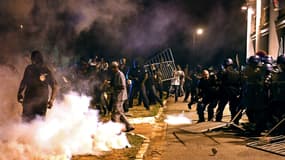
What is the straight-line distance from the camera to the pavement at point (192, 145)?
302 inches

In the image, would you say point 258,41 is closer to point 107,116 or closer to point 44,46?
point 107,116

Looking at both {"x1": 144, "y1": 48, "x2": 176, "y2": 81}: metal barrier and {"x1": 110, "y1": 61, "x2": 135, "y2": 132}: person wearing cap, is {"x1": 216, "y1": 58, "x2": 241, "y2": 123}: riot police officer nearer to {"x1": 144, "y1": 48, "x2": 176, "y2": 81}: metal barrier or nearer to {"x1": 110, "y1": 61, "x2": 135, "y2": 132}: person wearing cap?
{"x1": 110, "y1": 61, "x2": 135, "y2": 132}: person wearing cap

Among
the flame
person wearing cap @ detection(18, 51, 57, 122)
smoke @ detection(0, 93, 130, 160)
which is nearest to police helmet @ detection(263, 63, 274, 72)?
the flame

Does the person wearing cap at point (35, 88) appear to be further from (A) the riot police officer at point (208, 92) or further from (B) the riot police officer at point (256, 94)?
(A) the riot police officer at point (208, 92)

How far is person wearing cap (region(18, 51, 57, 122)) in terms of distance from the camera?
7215mm

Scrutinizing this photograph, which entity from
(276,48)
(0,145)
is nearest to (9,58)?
(0,145)

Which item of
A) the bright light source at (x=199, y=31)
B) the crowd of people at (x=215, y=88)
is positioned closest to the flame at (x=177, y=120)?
the crowd of people at (x=215, y=88)

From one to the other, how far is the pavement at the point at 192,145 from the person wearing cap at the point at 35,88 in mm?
1947

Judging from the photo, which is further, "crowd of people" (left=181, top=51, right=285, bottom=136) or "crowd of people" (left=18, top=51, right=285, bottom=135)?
"crowd of people" (left=181, top=51, right=285, bottom=136)

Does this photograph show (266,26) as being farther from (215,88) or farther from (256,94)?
(256,94)

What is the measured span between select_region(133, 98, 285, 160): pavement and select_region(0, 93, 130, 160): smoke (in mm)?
791

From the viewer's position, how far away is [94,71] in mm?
13570

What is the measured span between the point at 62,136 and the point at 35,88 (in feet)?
3.24

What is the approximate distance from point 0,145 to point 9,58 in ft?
9.42
